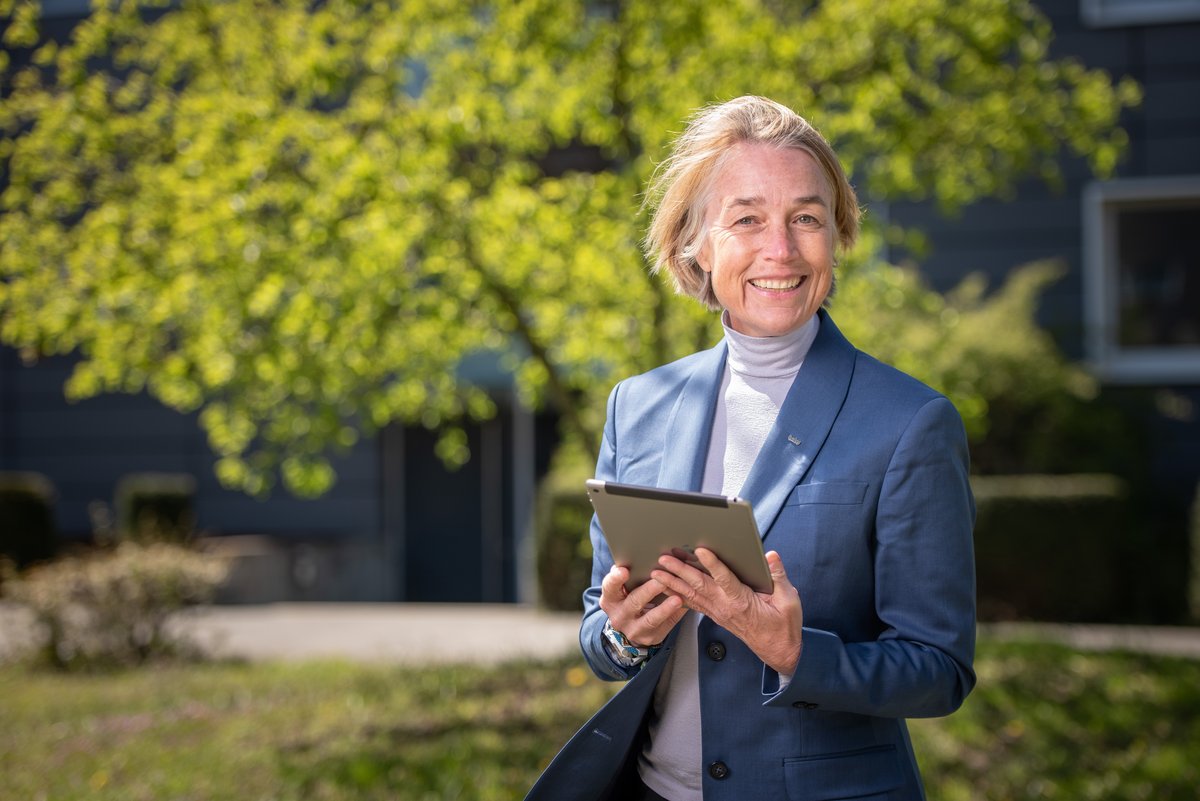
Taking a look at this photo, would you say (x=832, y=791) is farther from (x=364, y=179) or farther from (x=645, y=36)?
(x=645, y=36)

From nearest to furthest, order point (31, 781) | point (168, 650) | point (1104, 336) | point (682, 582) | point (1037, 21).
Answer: point (682, 582) → point (31, 781) → point (1037, 21) → point (168, 650) → point (1104, 336)

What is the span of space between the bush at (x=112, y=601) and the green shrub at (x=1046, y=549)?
6237 millimetres

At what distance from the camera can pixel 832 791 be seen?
1.84 m

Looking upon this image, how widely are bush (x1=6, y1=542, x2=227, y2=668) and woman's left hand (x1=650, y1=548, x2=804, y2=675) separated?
7133mm

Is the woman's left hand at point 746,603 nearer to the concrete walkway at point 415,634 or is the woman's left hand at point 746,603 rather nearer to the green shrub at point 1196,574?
the concrete walkway at point 415,634

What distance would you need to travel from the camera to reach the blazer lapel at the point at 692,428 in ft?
6.52

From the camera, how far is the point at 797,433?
74.0 inches

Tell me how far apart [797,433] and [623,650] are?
479 mm

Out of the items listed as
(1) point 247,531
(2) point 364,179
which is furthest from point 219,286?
(1) point 247,531

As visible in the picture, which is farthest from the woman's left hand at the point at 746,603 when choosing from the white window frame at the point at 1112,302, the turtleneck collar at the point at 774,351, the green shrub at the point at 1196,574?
the white window frame at the point at 1112,302

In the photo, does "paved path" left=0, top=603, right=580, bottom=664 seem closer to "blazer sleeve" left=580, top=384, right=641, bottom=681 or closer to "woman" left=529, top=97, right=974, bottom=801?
"blazer sleeve" left=580, top=384, right=641, bottom=681

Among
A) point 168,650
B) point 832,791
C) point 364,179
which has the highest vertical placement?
point 364,179

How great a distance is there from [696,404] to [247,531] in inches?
539

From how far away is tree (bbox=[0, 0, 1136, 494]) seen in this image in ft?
19.6
